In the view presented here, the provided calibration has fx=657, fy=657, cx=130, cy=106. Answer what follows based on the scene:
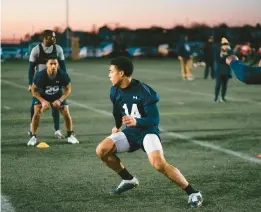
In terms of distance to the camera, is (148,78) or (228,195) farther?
(148,78)

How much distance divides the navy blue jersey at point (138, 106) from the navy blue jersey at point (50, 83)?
4047mm

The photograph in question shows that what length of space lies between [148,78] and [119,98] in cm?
2285

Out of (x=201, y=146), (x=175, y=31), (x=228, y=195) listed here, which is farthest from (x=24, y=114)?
(x=175, y=31)

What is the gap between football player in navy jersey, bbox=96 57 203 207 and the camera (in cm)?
693

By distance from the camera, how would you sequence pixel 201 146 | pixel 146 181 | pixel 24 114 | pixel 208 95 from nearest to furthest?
pixel 146 181, pixel 201 146, pixel 24 114, pixel 208 95

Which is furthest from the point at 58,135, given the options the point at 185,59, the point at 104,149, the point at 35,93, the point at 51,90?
the point at 185,59

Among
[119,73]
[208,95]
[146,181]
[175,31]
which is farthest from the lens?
[175,31]

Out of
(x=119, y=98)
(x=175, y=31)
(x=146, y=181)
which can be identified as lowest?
(x=175, y=31)

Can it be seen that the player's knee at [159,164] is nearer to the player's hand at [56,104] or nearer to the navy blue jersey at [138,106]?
the navy blue jersey at [138,106]

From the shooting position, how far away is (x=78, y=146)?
36.4 feet

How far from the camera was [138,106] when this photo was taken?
7168mm

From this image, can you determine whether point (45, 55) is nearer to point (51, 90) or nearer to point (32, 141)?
point (51, 90)

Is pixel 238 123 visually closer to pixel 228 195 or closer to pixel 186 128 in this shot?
pixel 186 128

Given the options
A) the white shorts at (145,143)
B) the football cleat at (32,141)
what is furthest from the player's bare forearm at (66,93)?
the white shorts at (145,143)
